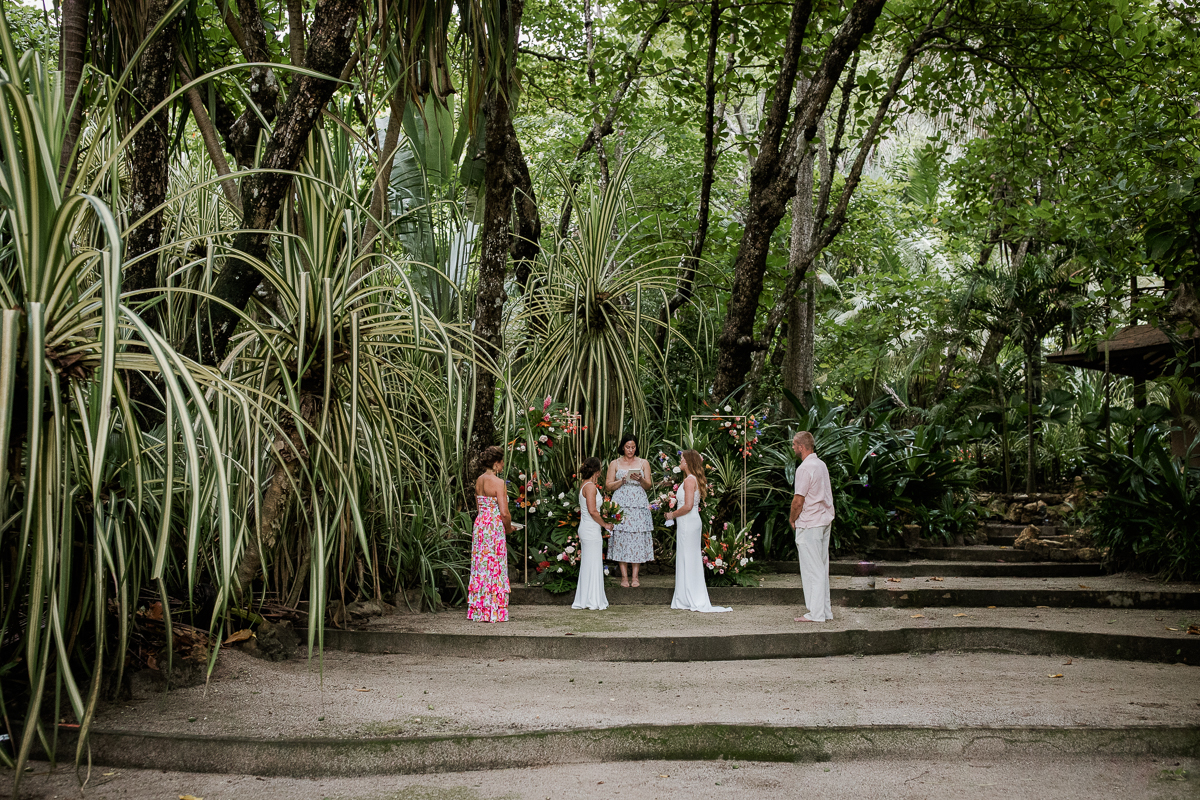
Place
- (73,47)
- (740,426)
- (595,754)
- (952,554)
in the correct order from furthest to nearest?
(952,554) → (740,426) → (73,47) → (595,754)

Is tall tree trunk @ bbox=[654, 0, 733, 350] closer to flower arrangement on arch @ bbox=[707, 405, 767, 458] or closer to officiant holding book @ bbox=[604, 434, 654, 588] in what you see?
flower arrangement on arch @ bbox=[707, 405, 767, 458]

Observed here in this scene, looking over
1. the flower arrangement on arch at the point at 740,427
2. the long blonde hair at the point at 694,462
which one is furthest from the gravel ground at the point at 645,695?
the flower arrangement on arch at the point at 740,427

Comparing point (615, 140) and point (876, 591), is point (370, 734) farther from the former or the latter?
point (615, 140)

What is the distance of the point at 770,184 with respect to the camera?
28.3 ft

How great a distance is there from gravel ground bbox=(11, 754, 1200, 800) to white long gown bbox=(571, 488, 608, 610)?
3.48 meters

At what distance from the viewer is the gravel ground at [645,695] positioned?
3.80 metres

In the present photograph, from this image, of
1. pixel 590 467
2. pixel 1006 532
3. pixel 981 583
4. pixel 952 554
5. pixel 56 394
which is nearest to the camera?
pixel 56 394

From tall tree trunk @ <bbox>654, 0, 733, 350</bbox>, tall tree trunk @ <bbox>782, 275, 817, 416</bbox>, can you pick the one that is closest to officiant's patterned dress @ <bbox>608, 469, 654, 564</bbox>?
tall tree trunk @ <bbox>654, 0, 733, 350</bbox>

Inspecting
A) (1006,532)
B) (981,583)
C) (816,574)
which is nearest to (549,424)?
(816,574)

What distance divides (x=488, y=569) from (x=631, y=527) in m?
1.54

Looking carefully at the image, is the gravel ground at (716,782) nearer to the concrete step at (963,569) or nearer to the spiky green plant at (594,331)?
the spiky green plant at (594,331)

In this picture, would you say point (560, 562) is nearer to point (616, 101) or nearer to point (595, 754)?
point (595, 754)

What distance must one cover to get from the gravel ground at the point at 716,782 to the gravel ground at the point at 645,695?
257 mm

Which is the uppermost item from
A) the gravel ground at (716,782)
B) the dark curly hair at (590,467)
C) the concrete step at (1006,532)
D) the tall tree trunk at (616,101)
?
the tall tree trunk at (616,101)
